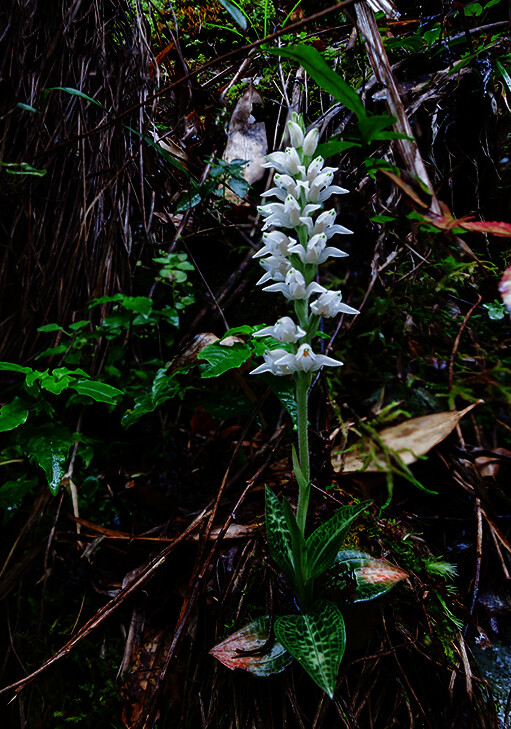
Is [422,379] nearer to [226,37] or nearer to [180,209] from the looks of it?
[180,209]

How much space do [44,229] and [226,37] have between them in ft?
5.54

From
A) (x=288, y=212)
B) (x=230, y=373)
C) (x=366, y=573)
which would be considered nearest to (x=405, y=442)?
(x=366, y=573)

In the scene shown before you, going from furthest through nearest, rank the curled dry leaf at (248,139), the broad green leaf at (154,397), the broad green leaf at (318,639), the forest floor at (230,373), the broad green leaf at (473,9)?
the curled dry leaf at (248,139), the broad green leaf at (473,9), the broad green leaf at (154,397), the forest floor at (230,373), the broad green leaf at (318,639)

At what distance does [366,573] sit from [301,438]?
0.38 m

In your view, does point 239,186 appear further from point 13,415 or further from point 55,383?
point 13,415

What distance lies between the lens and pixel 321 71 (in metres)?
1.25

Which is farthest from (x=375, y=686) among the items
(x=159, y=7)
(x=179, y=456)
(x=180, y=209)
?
(x=159, y=7)

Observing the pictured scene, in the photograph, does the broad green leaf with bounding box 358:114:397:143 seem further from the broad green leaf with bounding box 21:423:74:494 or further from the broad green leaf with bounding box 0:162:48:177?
the broad green leaf with bounding box 21:423:74:494

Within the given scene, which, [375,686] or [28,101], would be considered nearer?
[375,686]

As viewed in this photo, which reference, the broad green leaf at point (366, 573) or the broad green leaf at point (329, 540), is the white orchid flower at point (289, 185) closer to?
the broad green leaf at point (329, 540)

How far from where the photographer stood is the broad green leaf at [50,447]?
4.07ft

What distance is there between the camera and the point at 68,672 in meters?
1.30

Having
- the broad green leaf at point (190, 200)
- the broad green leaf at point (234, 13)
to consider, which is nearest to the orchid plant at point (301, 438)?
the broad green leaf at point (234, 13)

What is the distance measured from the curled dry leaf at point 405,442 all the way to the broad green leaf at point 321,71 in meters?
0.99
